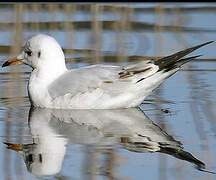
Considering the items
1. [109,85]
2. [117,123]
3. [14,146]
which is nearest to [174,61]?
[109,85]

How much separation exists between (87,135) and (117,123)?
506mm

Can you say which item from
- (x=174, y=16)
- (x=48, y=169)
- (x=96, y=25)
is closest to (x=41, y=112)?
(x=48, y=169)

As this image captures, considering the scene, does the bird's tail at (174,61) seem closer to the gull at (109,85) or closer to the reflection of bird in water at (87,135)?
the gull at (109,85)

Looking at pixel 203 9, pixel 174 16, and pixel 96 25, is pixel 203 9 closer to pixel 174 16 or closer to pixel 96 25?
pixel 174 16

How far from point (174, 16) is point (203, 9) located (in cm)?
48

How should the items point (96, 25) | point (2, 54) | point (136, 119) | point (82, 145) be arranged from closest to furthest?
point (82, 145) < point (136, 119) < point (2, 54) < point (96, 25)

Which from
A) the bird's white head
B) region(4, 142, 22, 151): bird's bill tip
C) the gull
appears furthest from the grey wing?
region(4, 142, 22, 151): bird's bill tip

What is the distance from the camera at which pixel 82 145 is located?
7.03 m

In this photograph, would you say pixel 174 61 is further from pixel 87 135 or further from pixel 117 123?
pixel 87 135

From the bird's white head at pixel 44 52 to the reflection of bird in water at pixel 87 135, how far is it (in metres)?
0.48

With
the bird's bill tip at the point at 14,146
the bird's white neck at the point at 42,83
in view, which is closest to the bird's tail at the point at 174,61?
the bird's white neck at the point at 42,83

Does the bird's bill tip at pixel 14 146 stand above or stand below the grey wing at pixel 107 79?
below

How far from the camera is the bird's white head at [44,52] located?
8.70m

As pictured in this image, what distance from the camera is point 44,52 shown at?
873 cm
